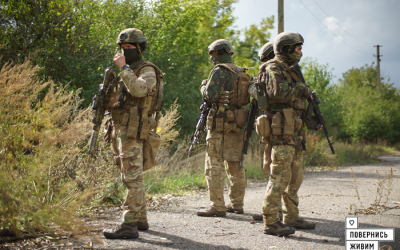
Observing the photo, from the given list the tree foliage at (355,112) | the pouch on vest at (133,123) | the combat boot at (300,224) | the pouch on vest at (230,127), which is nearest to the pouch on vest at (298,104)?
the pouch on vest at (230,127)

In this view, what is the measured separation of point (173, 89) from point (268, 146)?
25.7 feet

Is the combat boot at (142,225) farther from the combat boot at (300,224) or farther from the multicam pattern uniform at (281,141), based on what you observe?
the combat boot at (300,224)

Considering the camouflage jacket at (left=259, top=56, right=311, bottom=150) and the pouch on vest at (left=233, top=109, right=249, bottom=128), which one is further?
the pouch on vest at (left=233, top=109, right=249, bottom=128)

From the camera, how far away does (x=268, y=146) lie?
434cm

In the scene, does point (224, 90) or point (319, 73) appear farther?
point (319, 73)

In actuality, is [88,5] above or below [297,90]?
above

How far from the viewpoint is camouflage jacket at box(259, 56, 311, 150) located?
4.00 m

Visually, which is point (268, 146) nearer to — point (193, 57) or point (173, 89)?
point (173, 89)

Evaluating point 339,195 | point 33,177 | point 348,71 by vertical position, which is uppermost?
point 348,71

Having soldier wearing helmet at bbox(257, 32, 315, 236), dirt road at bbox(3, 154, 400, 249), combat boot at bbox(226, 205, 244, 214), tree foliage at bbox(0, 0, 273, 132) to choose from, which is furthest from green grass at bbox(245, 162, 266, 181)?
soldier wearing helmet at bbox(257, 32, 315, 236)

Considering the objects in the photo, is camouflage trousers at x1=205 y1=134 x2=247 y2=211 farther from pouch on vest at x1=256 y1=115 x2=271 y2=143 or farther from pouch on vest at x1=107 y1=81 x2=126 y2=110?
pouch on vest at x1=107 y1=81 x2=126 y2=110

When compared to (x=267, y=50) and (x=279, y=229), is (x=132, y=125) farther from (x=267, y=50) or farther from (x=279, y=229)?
(x=267, y=50)

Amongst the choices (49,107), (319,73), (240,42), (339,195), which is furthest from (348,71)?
(49,107)

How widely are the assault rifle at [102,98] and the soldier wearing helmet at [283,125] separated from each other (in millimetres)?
1742
